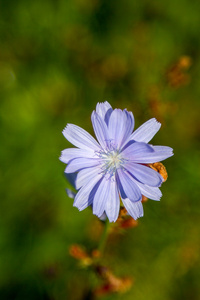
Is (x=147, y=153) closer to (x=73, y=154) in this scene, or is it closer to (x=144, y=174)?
(x=144, y=174)

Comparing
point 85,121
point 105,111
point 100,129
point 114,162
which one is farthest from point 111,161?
point 85,121

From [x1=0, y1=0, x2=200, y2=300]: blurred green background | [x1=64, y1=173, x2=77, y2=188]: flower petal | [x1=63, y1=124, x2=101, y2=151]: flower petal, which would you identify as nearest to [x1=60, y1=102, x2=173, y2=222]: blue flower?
[x1=63, y1=124, x2=101, y2=151]: flower petal

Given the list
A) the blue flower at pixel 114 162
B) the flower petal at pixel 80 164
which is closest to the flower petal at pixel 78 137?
the blue flower at pixel 114 162

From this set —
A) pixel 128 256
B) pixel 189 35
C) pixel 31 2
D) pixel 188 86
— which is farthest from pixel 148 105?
pixel 31 2

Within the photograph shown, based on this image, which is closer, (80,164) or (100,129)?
(80,164)

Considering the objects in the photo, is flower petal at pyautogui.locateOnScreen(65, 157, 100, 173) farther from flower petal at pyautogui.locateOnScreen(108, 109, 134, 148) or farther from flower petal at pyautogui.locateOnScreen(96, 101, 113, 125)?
flower petal at pyautogui.locateOnScreen(96, 101, 113, 125)

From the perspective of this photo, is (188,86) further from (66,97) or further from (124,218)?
(124,218)

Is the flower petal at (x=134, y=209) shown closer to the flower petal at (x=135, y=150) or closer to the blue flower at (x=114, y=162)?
the blue flower at (x=114, y=162)
